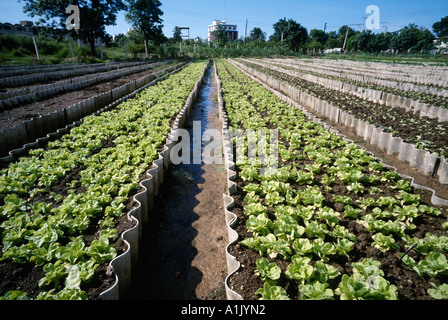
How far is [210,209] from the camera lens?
184 inches

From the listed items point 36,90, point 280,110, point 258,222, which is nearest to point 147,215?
point 258,222

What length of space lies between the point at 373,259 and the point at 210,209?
2.70 meters

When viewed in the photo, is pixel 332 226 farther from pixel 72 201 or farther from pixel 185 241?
pixel 72 201

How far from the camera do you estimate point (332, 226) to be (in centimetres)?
350

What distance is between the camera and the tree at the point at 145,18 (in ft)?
134

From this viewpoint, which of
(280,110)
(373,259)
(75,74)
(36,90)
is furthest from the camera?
(75,74)

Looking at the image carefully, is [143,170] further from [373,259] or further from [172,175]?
[373,259]

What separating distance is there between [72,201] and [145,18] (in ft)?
151

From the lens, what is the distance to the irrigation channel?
3109 mm

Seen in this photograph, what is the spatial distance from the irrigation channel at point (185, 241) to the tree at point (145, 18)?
4261cm

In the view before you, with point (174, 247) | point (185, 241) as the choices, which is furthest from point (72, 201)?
point (185, 241)

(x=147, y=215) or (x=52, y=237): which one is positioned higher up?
(x=52, y=237)

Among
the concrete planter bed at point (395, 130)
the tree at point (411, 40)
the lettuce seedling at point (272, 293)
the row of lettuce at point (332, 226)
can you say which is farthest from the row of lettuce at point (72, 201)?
the tree at point (411, 40)
